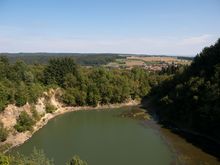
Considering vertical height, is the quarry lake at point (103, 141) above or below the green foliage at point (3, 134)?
below

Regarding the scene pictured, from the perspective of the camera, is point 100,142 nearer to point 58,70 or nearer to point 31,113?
point 31,113

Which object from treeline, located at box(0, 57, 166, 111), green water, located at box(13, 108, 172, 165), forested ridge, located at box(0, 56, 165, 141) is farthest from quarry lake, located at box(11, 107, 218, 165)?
treeline, located at box(0, 57, 166, 111)

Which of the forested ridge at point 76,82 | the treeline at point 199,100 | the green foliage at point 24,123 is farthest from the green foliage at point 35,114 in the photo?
the treeline at point 199,100

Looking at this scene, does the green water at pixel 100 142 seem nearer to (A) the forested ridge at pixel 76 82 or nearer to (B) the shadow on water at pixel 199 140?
(B) the shadow on water at pixel 199 140

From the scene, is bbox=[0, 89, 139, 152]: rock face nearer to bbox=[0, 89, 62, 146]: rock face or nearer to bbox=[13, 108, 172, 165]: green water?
bbox=[0, 89, 62, 146]: rock face

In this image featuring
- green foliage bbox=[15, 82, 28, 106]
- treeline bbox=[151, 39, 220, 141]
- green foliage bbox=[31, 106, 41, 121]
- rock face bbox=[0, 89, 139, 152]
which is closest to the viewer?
rock face bbox=[0, 89, 139, 152]

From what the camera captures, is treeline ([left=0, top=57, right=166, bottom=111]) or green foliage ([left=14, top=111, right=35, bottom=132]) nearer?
green foliage ([left=14, top=111, right=35, bottom=132])
